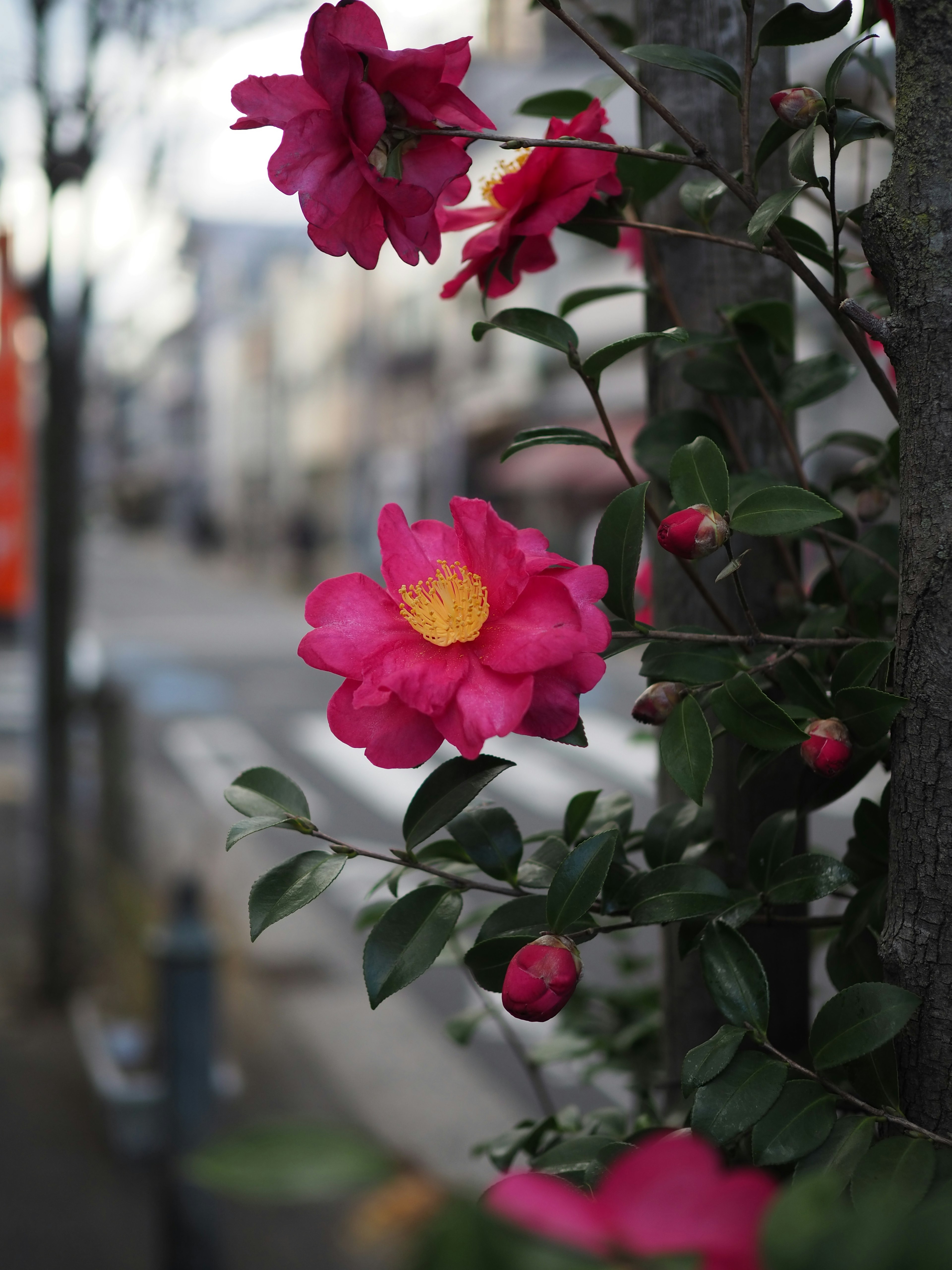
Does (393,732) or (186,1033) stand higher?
(393,732)

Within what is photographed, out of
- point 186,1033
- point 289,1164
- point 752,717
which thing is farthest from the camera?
point 186,1033

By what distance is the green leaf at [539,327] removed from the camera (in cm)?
69

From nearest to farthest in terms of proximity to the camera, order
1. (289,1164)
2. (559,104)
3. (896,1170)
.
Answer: (289,1164), (896,1170), (559,104)

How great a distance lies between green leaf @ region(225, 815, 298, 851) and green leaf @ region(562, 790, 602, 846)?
181 millimetres

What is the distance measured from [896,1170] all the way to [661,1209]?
272 mm

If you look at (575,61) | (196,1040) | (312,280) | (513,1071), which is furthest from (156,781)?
(312,280)

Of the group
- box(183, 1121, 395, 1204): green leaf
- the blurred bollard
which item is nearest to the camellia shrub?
box(183, 1121, 395, 1204): green leaf

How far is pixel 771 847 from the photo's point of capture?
2.27 feet

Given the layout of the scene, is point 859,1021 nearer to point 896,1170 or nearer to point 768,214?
point 896,1170

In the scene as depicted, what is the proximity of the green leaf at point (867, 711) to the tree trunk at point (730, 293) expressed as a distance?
0.23m

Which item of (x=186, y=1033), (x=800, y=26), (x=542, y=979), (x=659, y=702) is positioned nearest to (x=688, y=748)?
(x=659, y=702)

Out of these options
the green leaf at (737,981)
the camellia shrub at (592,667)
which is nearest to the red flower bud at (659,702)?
the camellia shrub at (592,667)

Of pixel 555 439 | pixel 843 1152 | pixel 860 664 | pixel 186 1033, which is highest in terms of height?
pixel 555 439

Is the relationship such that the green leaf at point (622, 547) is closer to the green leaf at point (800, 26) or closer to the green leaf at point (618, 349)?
the green leaf at point (618, 349)
